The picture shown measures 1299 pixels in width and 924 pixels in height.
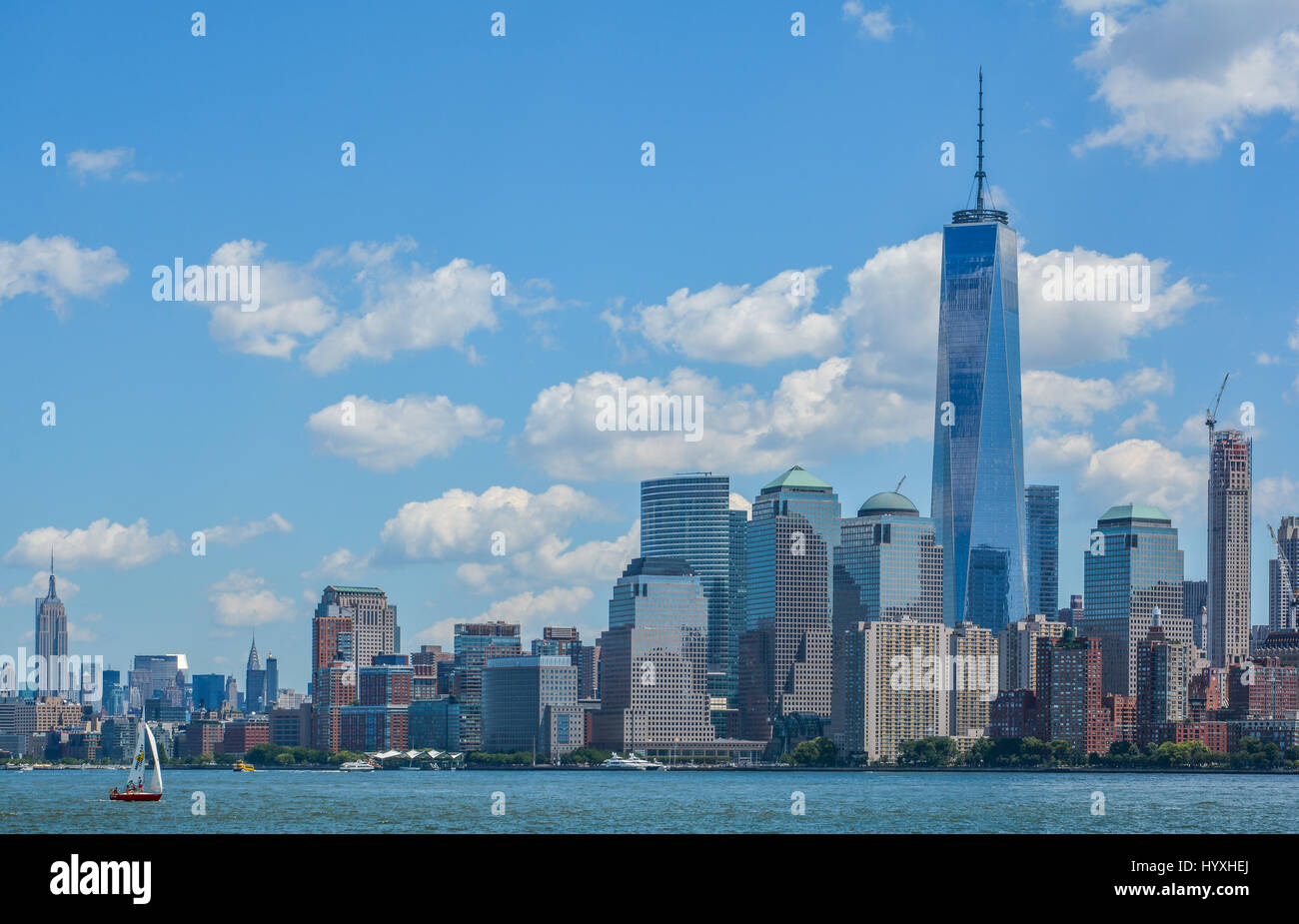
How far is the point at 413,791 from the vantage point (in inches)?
6791
